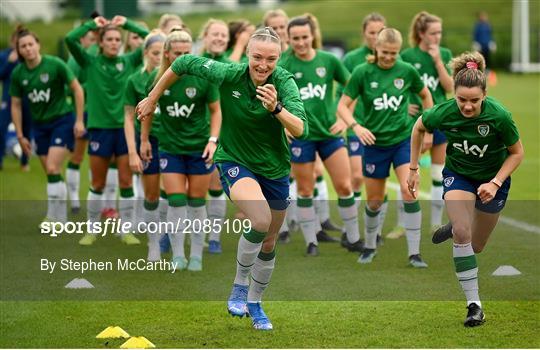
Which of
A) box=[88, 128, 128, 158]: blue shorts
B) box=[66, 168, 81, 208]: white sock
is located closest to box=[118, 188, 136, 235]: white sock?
box=[88, 128, 128, 158]: blue shorts

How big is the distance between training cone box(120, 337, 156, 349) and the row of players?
902 mm

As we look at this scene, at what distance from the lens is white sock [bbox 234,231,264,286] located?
353 inches

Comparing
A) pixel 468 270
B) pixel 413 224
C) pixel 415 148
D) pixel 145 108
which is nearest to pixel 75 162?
pixel 413 224

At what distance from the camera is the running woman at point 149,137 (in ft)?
38.7

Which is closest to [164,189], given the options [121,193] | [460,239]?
[121,193]

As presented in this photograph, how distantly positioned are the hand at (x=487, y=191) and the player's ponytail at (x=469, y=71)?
72cm

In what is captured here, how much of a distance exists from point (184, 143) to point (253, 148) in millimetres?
2512

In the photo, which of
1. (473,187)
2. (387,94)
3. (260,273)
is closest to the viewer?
(260,273)

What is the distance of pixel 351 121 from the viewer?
11594 millimetres

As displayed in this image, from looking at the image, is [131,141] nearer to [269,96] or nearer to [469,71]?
[269,96]

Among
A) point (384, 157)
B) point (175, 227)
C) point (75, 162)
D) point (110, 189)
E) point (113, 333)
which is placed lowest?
point (110, 189)

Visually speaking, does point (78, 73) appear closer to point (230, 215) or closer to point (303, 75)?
point (230, 215)

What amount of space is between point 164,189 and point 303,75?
6.02 ft

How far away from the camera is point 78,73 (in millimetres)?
15336
